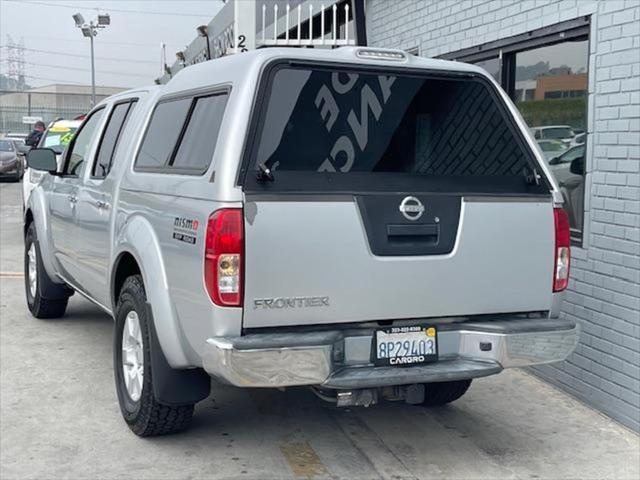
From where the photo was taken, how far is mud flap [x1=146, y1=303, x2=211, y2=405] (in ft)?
14.9

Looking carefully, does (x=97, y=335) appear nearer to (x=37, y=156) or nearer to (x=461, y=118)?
(x=37, y=156)

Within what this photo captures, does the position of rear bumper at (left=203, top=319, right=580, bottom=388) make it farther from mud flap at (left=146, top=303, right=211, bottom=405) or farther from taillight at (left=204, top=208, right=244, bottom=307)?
mud flap at (left=146, top=303, right=211, bottom=405)

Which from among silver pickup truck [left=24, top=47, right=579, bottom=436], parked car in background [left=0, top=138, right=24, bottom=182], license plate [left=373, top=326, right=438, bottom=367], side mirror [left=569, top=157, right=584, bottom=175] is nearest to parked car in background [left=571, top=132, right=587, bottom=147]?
side mirror [left=569, top=157, right=584, bottom=175]

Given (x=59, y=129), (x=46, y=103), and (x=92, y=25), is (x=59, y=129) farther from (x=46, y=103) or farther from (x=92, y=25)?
(x=46, y=103)

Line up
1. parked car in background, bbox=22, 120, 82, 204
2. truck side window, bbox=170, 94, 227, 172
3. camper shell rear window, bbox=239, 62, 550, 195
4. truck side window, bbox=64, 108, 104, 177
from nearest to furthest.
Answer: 1. camper shell rear window, bbox=239, 62, 550, 195
2. truck side window, bbox=170, 94, 227, 172
3. truck side window, bbox=64, 108, 104, 177
4. parked car in background, bbox=22, 120, 82, 204

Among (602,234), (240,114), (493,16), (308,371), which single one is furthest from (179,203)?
(493,16)

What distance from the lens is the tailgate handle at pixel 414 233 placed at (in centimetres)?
424

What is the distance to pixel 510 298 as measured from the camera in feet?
14.8

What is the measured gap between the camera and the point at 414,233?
4.29m

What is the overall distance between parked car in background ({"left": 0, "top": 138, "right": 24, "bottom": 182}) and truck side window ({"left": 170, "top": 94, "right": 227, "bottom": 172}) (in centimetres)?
2437

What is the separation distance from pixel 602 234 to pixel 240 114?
9.10ft

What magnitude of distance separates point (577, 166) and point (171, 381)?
Result: 11.0ft

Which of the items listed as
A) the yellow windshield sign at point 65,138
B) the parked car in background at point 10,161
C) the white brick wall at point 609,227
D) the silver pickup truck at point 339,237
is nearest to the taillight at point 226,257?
the silver pickup truck at point 339,237

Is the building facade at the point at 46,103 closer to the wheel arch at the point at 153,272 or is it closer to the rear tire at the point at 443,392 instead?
the wheel arch at the point at 153,272
